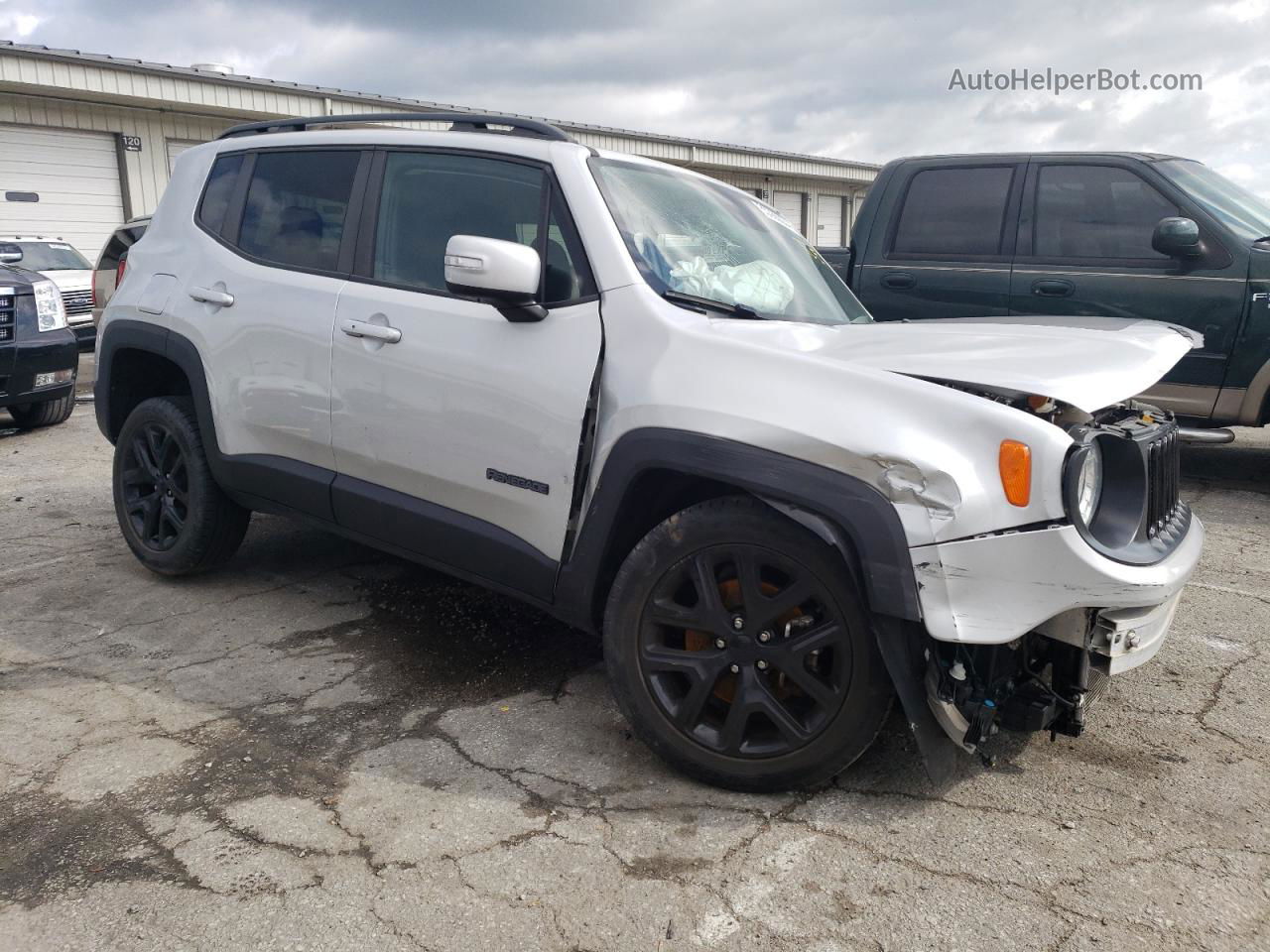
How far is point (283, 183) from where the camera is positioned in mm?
4055

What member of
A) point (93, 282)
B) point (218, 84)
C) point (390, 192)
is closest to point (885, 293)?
point (390, 192)

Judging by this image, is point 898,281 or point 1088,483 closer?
point 1088,483

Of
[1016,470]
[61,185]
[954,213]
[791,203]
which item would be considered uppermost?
[791,203]

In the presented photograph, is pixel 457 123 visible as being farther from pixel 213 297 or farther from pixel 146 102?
pixel 146 102

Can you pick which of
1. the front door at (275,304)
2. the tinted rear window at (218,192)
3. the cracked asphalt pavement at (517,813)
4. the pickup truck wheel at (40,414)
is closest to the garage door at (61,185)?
the pickup truck wheel at (40,414)

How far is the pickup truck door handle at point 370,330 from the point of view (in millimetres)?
3436

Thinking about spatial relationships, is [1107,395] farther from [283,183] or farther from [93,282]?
[93,282]

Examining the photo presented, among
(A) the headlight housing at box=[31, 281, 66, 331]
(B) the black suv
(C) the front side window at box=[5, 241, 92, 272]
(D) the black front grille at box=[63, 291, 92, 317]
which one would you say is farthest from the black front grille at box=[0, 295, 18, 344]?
(C) the front side window at box=[5, 241, 92, 272]

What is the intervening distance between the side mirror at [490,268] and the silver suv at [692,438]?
0.4 inches

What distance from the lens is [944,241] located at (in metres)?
6.73

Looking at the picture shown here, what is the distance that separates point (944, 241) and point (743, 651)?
4.76 m

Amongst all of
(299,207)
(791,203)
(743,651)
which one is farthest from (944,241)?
(791,203)

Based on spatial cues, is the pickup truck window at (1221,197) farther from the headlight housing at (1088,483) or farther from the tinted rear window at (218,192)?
the tinted rear window at (218,192)

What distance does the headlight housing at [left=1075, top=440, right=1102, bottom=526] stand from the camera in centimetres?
242
